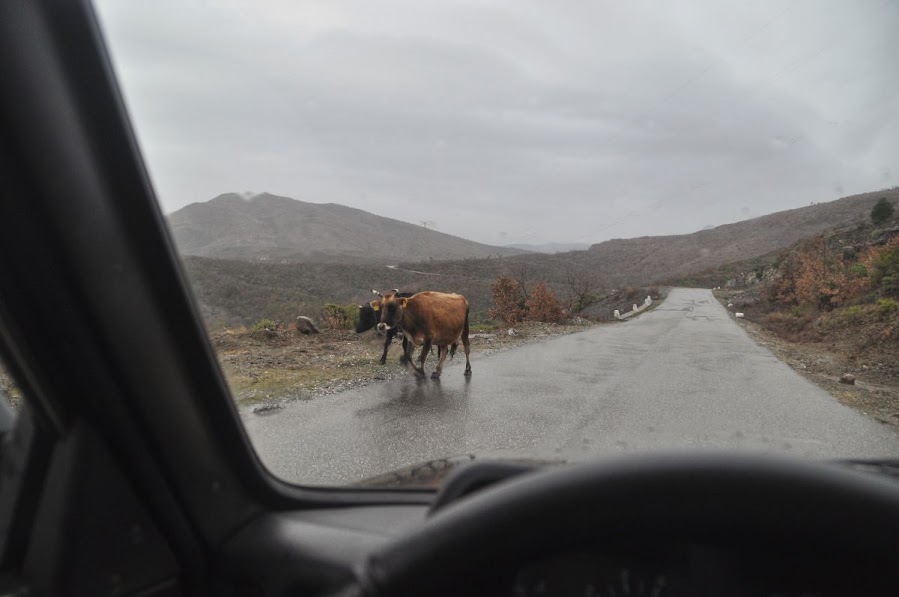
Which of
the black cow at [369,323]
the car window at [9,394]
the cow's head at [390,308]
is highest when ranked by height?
the car window at [9,394]

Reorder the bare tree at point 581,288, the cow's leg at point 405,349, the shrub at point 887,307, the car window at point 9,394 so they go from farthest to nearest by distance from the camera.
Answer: the bare tree at point 581,288
the cow's leg at point 405,349
the shrub at point 887,307
the car window at point 9,394

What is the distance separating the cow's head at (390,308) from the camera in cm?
791

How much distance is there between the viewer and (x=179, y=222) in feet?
7.57

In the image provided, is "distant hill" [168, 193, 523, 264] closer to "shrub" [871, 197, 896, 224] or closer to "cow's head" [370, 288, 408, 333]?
"cow's head" [370, 288, 408, 333]

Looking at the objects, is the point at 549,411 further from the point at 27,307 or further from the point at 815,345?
the point at 815,345

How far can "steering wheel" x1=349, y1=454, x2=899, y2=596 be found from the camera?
93 centimetres

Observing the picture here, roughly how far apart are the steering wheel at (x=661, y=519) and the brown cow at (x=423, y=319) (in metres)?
6.78

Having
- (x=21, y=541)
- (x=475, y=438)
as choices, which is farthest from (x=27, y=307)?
(x=475, y=438)

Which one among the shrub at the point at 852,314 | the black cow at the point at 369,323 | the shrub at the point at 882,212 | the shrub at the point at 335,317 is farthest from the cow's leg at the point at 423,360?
the shrub at the point at 882,212

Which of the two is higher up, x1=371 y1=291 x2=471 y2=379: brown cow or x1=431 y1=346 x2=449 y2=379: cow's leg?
x1=371 y1=291 x2=471 y2=379: brown cow

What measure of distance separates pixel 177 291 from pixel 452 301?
6.56m

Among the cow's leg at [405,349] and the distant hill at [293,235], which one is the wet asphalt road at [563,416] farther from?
the distant hill at [293,235]

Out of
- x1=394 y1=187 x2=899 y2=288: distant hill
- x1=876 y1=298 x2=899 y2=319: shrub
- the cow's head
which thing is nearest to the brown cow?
the cow's head

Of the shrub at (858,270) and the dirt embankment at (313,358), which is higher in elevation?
the shrub at (858,270)
